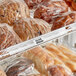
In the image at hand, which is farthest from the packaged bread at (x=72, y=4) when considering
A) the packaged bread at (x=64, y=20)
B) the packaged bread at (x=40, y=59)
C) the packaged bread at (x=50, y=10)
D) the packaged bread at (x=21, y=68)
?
the packaged bread at (x=21, y=68)

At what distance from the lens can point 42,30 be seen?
1.09 m

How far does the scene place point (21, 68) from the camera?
967 millimetres

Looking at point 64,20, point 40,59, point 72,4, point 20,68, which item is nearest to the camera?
point 20,68

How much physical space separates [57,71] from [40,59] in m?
0.13

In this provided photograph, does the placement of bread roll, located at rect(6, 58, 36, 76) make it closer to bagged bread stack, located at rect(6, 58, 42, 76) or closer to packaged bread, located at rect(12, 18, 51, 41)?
bagged bread stack, located at rect(6, 58, 42, 76)

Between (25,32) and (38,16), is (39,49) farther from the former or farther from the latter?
(38,16)

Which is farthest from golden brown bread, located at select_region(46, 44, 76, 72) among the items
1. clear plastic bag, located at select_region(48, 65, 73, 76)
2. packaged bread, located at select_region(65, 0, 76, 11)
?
packaged bread, located at select_region(65, 0, 76, 11)

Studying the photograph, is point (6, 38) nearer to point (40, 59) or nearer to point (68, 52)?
point (40, 59)

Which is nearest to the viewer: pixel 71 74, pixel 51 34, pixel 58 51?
pixel 51 34

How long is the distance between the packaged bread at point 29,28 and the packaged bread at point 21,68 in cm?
15

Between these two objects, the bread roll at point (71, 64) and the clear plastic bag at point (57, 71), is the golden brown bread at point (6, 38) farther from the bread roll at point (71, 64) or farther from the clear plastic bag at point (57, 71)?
the bread roll at point (71, 64)

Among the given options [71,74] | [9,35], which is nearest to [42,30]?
[9,35]

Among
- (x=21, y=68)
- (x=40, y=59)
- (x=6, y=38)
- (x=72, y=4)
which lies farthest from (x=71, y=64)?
(x=72, y=4)

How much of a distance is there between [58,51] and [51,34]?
34cm
